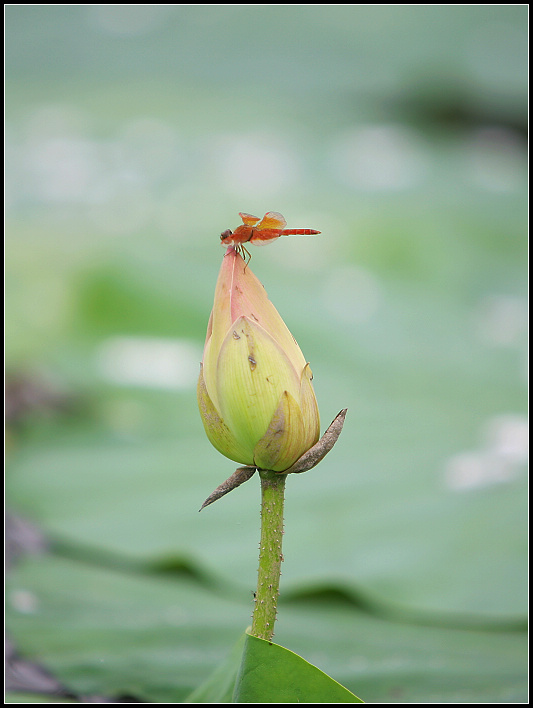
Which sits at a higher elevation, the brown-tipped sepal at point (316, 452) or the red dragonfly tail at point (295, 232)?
the red dragonfly tail at point (295, 232)

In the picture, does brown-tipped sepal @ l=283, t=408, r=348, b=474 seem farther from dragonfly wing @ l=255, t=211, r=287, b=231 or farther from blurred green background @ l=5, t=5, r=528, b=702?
blurred green background @ l=5, t=5, r=528, b=702

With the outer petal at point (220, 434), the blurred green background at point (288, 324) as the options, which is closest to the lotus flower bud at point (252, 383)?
the outer petal at point (220, 434)

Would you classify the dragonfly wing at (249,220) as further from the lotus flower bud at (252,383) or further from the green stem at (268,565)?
the green stem at (268,565)

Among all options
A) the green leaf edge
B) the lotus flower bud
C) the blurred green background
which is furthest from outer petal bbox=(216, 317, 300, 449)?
the blurred green background

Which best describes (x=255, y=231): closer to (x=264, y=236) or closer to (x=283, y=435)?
(x=264, y=236)

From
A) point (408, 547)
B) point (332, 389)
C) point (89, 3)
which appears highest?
point (89, 3)

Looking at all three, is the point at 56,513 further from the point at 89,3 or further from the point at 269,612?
the point at 89,3

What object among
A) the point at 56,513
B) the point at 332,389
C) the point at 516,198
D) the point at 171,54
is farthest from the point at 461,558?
the point at 171,54
